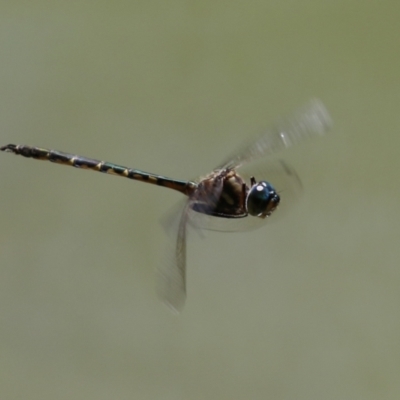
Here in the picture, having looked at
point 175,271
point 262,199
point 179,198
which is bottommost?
point 175,271

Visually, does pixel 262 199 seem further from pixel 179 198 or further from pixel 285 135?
pixel 179 198

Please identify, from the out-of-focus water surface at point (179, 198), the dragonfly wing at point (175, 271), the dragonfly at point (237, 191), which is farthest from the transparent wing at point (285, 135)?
the out-of-focus water surface at point (179, 198)

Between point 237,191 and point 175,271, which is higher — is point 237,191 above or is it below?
above

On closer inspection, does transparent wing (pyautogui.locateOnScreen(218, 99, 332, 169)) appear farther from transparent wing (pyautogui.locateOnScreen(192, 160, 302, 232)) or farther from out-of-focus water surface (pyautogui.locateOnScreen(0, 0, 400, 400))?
out-of-focus water surface (pyautogui.locateOnScreen(0, 0, 400, 400))

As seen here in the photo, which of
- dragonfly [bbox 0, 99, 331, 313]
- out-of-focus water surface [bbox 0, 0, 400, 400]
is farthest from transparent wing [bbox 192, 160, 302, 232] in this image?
out-of-focus water surface [bbox 0, 0, 400, 400]

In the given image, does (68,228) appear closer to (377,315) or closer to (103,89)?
(103,89)

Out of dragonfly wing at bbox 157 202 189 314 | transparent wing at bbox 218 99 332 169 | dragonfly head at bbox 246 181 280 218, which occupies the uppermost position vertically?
transparent wing at bbox 218 99 332 169

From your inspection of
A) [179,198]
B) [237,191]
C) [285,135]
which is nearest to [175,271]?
[237,191]
